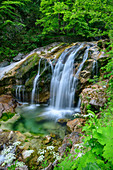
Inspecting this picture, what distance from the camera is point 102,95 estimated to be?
4.54 metres

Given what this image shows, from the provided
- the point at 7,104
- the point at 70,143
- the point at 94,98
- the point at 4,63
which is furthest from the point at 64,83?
the point at 4,63


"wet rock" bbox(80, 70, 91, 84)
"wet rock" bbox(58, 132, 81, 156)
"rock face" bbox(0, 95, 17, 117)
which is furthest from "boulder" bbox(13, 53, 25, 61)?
"wet rock" bbox(58, 132, 81, 156)

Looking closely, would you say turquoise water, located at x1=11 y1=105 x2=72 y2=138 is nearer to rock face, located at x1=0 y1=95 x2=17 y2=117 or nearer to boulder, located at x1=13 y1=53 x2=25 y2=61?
rock face, located at x1=0 y1=95 x2=17 y2=117

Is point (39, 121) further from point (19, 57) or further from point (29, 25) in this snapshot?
point (29, 25)

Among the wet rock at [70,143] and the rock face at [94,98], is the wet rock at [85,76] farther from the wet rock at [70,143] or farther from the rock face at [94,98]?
the wet rock at [70,143]

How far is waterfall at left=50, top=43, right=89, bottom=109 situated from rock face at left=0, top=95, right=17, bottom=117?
2.72 m

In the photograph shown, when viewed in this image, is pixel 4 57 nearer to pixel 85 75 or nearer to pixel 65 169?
pixel 85 75

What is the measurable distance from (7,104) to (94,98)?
5.57 meters

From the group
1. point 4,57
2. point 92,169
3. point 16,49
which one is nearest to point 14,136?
point 92,169

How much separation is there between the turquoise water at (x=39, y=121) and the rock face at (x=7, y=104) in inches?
16.3

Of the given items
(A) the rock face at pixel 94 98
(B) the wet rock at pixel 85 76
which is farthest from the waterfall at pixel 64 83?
(A) the rock face at pixel 94 98

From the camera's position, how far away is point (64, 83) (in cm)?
759

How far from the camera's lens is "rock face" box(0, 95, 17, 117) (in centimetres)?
664

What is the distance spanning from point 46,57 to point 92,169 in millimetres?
8259
